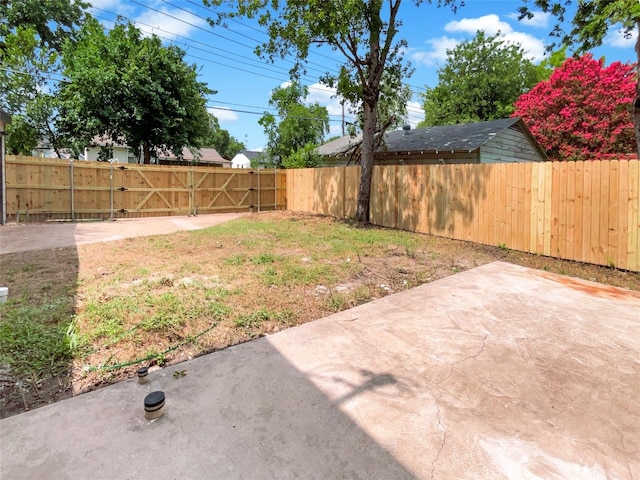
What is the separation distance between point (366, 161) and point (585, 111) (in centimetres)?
1129

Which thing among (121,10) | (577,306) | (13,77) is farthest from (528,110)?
(13,77)

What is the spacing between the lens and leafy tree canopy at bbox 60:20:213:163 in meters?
12.6

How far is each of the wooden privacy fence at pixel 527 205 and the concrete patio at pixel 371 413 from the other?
2.94 meters

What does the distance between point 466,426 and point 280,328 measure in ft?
5.66

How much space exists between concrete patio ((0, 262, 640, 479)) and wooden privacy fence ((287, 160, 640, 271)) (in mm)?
2944

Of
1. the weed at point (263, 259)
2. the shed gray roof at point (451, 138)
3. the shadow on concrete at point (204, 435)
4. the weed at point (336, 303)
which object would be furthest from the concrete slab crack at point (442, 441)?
the shed gray roof at point (451, 138)

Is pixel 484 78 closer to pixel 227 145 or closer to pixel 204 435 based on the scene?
pixel 204 435

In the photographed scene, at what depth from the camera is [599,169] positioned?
18.0 feet

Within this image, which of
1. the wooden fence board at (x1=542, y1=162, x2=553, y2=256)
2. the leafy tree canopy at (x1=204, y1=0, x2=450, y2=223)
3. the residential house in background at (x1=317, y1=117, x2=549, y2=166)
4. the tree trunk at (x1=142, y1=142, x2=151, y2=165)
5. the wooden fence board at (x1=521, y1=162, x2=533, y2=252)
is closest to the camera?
the wooden fence board at (x1=542, y1=162, x2=553, y2=256)

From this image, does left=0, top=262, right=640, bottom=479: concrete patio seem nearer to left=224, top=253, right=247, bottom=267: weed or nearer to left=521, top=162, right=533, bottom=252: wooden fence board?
left=224, top=253, right=247, bottom=267: weed

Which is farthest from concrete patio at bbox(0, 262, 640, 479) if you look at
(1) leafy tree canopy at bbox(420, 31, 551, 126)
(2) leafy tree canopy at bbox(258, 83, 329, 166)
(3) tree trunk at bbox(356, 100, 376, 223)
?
(2) leafy tree canopy at bbox(258, 83, 329, 166)

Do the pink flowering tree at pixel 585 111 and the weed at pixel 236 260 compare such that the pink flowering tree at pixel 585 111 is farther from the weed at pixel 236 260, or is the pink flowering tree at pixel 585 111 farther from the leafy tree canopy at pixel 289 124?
the leafy tree canopy at pixel 289 124

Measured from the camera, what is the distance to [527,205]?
6504mm

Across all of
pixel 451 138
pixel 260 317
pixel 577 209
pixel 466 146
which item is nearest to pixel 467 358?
pixel 260 317
